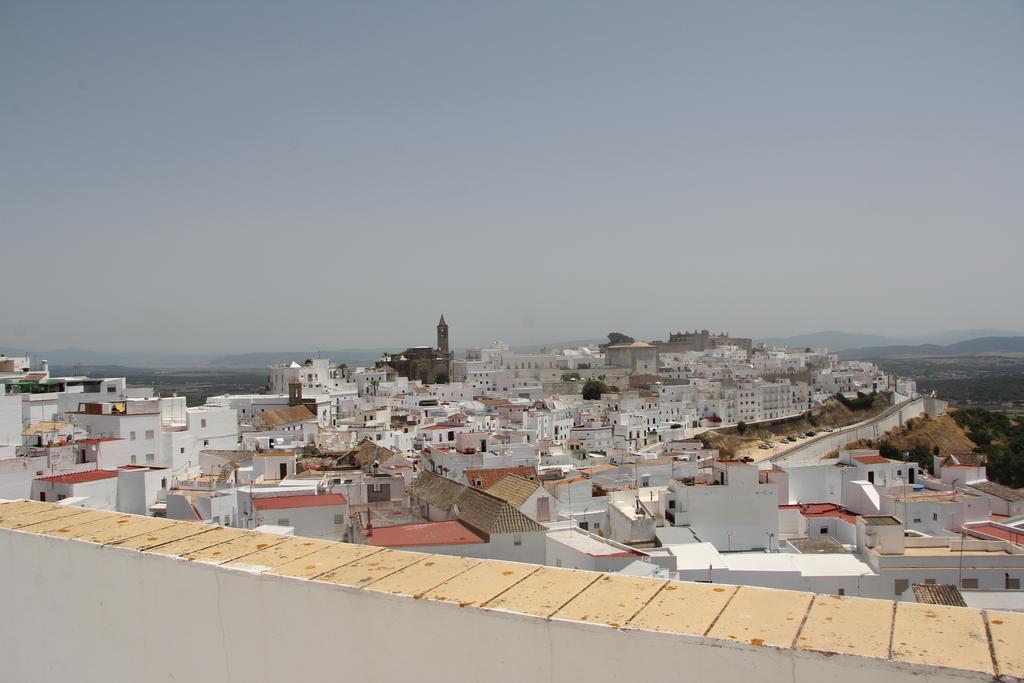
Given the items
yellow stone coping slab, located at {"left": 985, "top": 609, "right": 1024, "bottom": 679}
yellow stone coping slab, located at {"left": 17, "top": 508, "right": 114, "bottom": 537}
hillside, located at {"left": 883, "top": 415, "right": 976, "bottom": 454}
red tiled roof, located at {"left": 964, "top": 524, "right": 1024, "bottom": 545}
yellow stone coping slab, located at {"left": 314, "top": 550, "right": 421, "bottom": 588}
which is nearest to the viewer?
yellow stone coping slab, located at {"left": 985, "top": 609, "right": 1024, "bottom": 679}

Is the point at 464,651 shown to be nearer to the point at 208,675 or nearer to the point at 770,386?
the point at 208,675

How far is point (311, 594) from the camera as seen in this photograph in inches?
75.0

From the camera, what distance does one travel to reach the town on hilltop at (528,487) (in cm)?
1039

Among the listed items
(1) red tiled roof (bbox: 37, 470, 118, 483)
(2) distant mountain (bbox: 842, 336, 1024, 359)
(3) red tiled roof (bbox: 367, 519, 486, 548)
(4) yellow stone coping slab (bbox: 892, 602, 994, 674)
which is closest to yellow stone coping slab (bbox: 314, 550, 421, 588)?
(4) yellow stone coping slab (bbox: 892, 602, 994, 674)

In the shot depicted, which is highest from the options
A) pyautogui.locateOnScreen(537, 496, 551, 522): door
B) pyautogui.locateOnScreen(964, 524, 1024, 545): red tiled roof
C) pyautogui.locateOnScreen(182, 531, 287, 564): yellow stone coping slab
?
pyautogui.locateOnScreen(182, 531, 287, 564): yellow stone coping slab

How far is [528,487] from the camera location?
44.5 feet

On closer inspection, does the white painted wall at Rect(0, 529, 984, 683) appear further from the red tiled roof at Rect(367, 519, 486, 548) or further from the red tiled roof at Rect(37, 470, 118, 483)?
the red tiled roof at Rect(37, 470, 118, 483)

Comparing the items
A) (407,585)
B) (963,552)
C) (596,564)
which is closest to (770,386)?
(963,552)

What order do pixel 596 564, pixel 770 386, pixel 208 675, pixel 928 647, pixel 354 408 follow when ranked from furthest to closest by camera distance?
1. pixel 770 386
2. pixel 354 408
3. pixel 596 564
4. pixel 208 675
5. pixel 928 647

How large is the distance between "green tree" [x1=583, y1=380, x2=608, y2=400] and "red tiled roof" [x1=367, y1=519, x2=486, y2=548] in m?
37.4

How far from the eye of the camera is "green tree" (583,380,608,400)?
47.5 m

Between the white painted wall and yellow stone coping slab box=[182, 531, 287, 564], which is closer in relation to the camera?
the white painted wall

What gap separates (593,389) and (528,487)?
1389 inches

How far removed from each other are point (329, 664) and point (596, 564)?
26.1 feet
